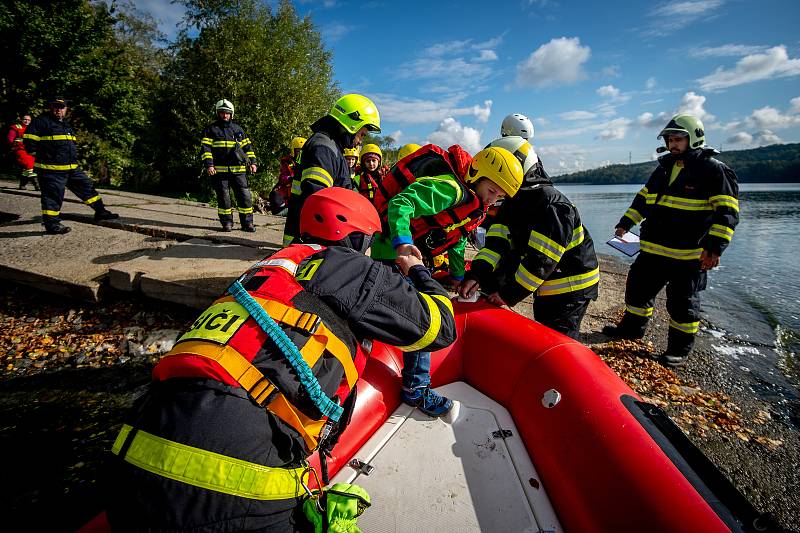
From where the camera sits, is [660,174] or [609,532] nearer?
[609,532]

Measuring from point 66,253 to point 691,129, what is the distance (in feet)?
21.1

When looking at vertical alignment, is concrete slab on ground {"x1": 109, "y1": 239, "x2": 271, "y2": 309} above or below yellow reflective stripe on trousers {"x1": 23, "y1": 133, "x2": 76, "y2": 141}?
below

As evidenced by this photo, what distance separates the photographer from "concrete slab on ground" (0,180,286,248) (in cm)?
493

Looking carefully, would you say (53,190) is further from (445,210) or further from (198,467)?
(198,467)

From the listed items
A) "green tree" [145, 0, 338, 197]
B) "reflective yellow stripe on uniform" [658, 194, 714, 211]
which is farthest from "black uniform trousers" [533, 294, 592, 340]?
"green tree" [145, 0, 338, 197]

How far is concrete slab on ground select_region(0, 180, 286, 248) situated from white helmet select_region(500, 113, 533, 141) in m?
3.31

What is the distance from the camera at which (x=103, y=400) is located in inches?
101

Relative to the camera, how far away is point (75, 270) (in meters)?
3.70

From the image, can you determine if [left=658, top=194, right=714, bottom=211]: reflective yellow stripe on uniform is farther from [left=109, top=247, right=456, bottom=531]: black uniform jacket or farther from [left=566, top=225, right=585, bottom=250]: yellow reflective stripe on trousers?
[left=109, top=247, right=456, bottom=531]: black uniform jacket

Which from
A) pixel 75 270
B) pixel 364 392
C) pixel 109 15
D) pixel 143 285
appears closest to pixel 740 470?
pixel 364 392

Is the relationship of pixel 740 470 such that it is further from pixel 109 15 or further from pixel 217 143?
pixel 109 15

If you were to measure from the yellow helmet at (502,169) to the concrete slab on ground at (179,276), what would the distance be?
8.32 feet

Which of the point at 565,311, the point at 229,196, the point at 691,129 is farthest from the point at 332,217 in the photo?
the point at 229,196

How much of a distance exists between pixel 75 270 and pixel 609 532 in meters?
4.75
